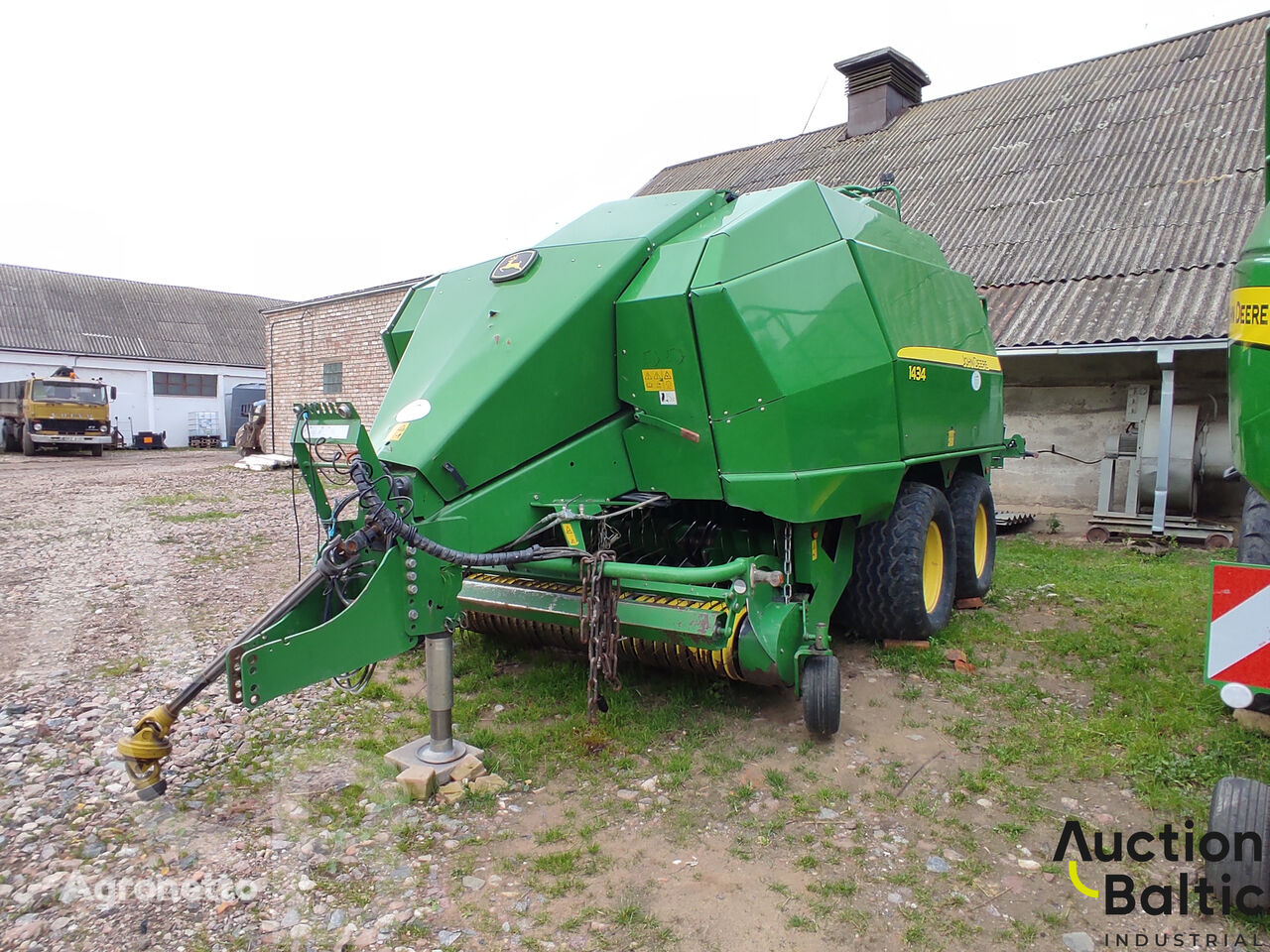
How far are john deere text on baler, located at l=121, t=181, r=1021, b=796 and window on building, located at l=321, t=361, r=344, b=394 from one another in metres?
12.3

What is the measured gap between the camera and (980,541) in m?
6.24

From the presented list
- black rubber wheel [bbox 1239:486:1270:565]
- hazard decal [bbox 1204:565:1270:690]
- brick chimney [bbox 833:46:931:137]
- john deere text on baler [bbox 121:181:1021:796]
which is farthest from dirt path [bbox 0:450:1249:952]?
brick chimney [bbox 833:46:931:137]

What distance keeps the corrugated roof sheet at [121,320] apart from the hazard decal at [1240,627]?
31.3 meters

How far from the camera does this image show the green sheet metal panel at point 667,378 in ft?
12.1

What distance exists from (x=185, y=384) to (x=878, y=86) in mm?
24376

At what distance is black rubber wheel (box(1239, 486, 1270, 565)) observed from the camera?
3.56 metres

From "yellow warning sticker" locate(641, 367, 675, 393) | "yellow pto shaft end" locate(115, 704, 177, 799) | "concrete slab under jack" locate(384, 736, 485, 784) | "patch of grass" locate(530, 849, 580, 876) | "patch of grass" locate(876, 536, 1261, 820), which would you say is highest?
"yellow warning sticker" locate(641, 367, 675, 393)

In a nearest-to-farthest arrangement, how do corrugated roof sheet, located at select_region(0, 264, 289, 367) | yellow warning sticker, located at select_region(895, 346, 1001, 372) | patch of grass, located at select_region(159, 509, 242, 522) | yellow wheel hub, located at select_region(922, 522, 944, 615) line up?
yellow warning sticker, located at select_region(895, 346, 1001, 372), yellow wheel hub, located at select_region(922, 522, 944, 615), patch of grass, located at select_region(159, 509, 242, 522), corrugated roof sheet, located at select_region(0, 264, 289, 367)

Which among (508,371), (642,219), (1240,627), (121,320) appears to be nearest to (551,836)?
(508,371)

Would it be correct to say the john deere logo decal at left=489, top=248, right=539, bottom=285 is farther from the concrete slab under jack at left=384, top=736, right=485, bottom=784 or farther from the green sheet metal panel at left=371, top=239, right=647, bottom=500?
the concrete slab under jack at left=384, top=736, right=485, bottom=784

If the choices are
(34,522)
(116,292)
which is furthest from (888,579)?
(116,292)

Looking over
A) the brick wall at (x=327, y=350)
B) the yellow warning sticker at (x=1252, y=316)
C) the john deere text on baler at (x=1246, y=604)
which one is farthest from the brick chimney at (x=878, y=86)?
the yellow warning sticker at (x=1252, y=316)

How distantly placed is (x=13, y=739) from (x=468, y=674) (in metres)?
2.04

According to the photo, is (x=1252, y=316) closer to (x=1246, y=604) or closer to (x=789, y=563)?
(x=1246, y=604)
